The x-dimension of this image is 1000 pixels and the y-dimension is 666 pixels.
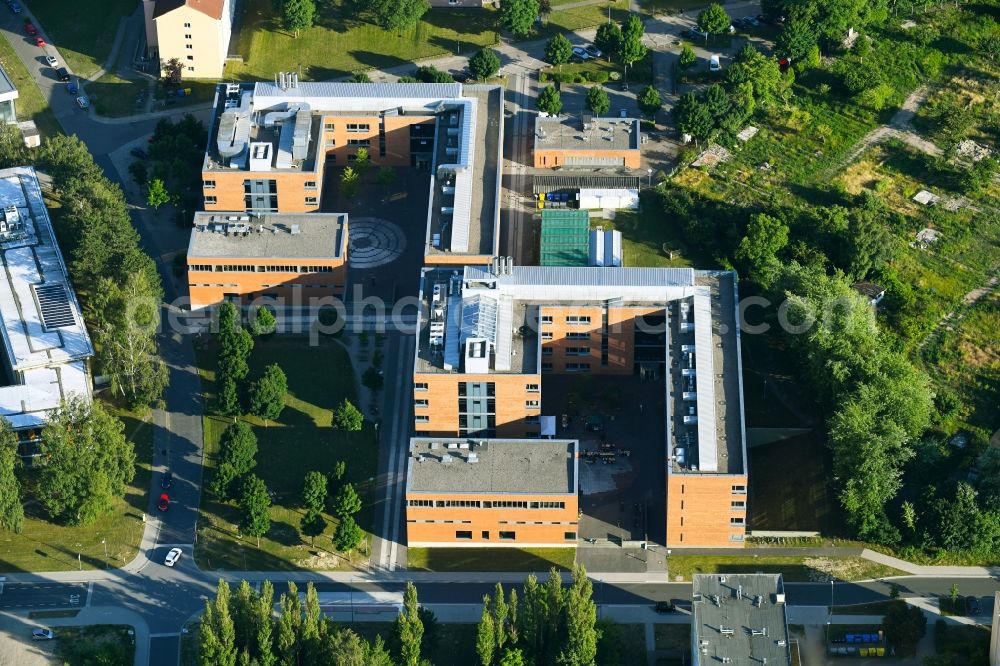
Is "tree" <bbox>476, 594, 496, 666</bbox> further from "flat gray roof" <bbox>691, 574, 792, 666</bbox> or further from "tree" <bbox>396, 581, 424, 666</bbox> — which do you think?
"flat gray roof" <bbox>691, 574, 792, 666</bbox>

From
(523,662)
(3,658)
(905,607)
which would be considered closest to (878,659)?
(905,607)

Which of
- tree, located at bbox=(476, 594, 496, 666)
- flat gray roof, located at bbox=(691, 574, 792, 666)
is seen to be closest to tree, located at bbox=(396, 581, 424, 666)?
tree, located at bbox=(476, 594, 496, 666)

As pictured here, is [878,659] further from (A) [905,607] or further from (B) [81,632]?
(B) [81,632]

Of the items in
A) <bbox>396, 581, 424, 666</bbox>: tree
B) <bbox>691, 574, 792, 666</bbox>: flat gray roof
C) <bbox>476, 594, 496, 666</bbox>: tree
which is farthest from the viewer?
<bbox>396, 581, 424, 666</bbox>: tree

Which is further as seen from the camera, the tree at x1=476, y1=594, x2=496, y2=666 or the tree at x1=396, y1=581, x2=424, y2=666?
the tree at x1=396, y1=581, x2=424, y2=666

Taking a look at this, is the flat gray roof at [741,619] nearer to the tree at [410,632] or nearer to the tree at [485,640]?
the tree at [485,640]

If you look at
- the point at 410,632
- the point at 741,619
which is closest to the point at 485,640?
the point at 410,632

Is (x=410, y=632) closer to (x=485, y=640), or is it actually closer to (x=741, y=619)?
(x=485, y=640)
